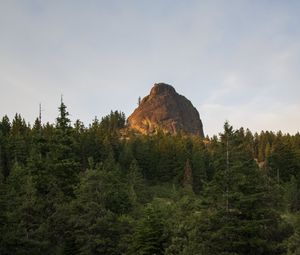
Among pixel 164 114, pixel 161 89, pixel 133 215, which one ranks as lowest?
pixel 133 215

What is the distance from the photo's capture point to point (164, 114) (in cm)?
15725

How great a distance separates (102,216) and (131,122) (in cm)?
13386

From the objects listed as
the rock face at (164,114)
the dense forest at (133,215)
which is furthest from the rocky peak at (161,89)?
the dense forest at (133,215)

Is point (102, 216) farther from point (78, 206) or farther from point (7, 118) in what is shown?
point (7, 118)

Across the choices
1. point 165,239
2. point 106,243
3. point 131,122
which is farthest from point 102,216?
point 131,122

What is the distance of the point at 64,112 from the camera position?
33344 mm

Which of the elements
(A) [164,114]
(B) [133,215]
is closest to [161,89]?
(A) [164,114]

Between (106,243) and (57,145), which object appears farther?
(57,145)

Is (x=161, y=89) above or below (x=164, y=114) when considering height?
above

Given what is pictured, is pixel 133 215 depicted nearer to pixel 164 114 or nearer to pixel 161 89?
pixel 164 114

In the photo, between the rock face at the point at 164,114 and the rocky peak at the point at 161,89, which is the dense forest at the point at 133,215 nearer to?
the rock face at the point at 164,114

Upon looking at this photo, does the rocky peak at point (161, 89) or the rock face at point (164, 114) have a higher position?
the rocky peak at point (161, 89)

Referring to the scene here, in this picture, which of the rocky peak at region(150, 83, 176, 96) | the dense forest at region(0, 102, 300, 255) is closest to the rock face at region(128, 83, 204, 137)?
the rocky peak at region(150, 83, 176, 96)

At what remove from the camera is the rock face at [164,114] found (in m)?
156
